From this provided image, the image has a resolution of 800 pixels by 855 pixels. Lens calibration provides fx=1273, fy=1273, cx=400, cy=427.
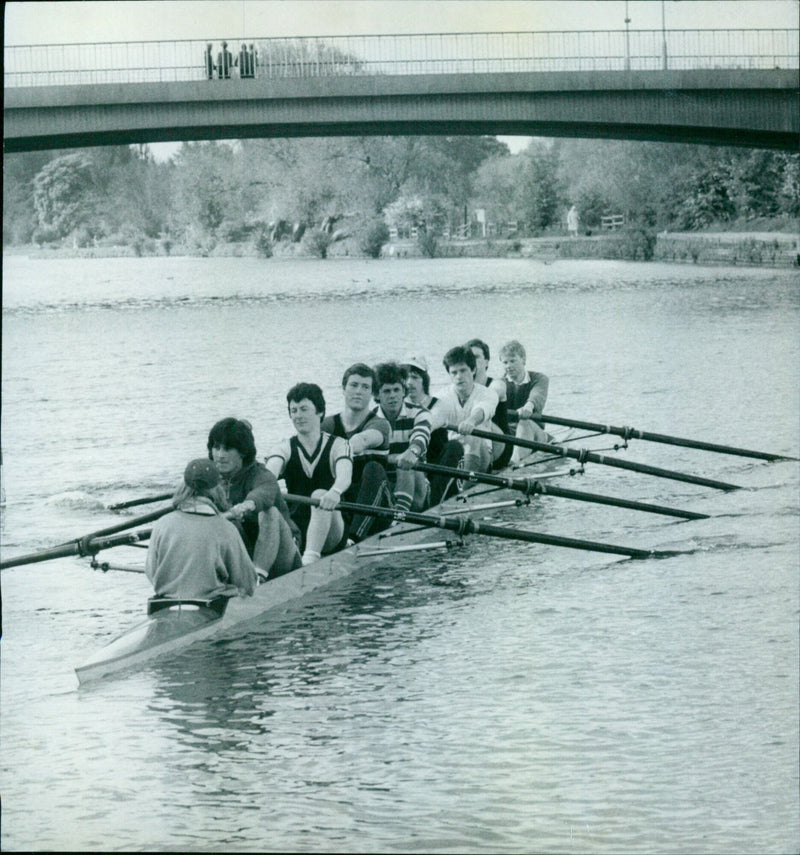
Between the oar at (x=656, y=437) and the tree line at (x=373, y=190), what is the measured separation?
1.24 m

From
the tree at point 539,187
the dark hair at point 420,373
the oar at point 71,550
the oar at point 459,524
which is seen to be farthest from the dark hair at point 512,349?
the oar at point 71,550

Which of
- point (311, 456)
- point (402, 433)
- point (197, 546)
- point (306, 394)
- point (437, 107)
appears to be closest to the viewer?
point (197, 546)

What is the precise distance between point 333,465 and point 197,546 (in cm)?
83

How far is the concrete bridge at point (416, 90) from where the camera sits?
360 centimetres

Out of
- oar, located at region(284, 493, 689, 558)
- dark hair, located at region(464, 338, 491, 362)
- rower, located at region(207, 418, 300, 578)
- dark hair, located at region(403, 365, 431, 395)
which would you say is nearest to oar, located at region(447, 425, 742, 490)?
dark hair, located at region(464, 338, 491, 362)

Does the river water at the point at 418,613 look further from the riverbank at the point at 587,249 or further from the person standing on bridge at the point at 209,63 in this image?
the person standing on bridge at the point at 209,63

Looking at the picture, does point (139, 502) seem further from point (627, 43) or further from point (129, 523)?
point (627, 43)

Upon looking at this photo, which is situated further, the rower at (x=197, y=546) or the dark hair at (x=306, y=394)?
the dark hair at (x=306, y=394)

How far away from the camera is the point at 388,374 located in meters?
4.70

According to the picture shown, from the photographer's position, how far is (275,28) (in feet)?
12.4

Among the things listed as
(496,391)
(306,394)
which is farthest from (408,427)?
(306,394)

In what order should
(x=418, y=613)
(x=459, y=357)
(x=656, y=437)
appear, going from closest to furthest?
(x=418, y=613) < (x=459, y=357) < (x=656, y=437)

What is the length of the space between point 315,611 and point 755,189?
195 centimetres

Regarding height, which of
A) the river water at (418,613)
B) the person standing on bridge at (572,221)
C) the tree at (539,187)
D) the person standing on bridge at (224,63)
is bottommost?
the river water at (418,613)
